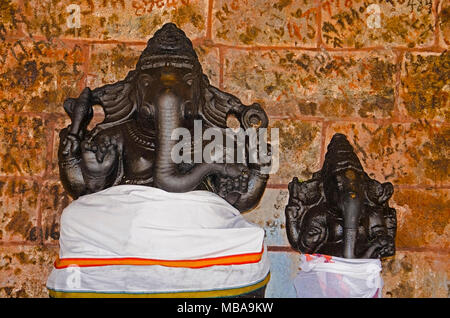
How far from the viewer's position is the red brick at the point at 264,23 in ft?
10.0

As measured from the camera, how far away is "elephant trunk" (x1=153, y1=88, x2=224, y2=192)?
2.48 meters

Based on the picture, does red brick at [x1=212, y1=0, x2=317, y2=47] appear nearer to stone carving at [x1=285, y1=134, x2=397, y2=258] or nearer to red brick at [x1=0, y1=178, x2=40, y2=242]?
stone carving at [x1=285, y1=134, x2=397, y2=258]

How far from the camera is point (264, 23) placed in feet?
10.0

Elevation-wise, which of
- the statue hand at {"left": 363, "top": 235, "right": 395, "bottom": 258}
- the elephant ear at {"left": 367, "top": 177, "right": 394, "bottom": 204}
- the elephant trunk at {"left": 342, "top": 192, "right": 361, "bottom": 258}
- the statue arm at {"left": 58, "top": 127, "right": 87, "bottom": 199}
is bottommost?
the statue hand at {"left": 363, "top": 235, "right": 395, "bottom": 258}

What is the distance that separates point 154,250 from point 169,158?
405mm

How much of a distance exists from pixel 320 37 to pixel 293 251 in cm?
114

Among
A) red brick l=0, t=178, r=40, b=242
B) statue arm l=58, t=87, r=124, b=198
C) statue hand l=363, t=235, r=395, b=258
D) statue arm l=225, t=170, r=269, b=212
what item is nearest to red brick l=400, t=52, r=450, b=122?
statue hand l=363, t=235, r=395, b=258

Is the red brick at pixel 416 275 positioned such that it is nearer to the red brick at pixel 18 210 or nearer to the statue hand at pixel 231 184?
the statue hand at pixel 231 184

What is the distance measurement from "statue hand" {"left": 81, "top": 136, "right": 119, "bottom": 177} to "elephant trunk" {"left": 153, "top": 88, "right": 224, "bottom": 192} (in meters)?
0.25

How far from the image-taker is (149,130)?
8.85ft

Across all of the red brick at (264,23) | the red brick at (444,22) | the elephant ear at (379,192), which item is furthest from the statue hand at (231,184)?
the red brick at (444,22)

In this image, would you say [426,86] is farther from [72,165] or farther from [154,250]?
[72,165]

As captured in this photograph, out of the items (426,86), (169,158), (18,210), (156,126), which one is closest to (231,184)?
(169,158)
